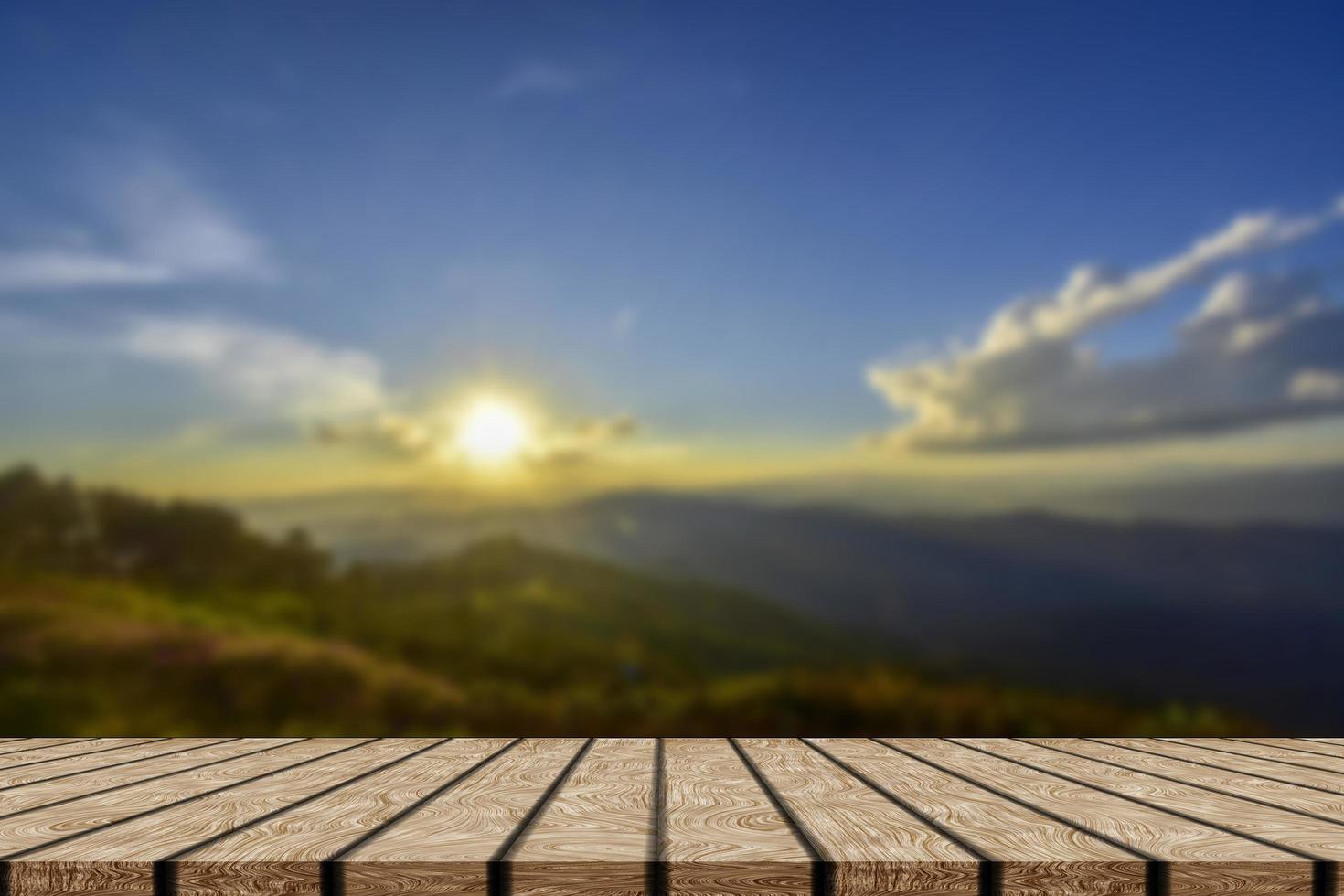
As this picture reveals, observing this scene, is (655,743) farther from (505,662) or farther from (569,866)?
(505,662)

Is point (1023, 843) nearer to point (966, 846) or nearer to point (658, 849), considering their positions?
point (966, 846)

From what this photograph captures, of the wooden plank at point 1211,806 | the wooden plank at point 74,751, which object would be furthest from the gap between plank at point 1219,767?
the wooden plank at point 74,751

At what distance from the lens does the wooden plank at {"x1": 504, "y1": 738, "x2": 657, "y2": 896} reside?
4.43ft

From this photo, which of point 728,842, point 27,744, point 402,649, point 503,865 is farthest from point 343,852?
point 402,649

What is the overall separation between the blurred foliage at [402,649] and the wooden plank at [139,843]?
12.2 ft

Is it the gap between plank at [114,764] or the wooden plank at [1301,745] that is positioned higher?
the gap between plank at [114,764]

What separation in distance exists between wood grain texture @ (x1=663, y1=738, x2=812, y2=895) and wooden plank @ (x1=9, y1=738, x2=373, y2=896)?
2.43 ft

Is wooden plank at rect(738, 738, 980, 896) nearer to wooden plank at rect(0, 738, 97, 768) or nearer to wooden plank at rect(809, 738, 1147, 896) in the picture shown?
wooden plank at rect(809, 738, 1147, 896)

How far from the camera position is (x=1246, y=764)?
8.12ft

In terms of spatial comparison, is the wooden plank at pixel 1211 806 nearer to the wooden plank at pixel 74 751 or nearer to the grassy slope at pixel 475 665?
the wooden plank at pixel 74 751

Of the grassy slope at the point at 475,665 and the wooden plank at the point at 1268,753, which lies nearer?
the wooden plank at the point at 1268,753

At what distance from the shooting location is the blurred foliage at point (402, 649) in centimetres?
545

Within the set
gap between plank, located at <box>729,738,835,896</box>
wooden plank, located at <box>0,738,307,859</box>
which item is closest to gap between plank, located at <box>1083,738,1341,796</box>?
gap between plank, located at <box>729,738,835,896</box>

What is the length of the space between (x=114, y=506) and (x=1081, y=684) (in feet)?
19.7
